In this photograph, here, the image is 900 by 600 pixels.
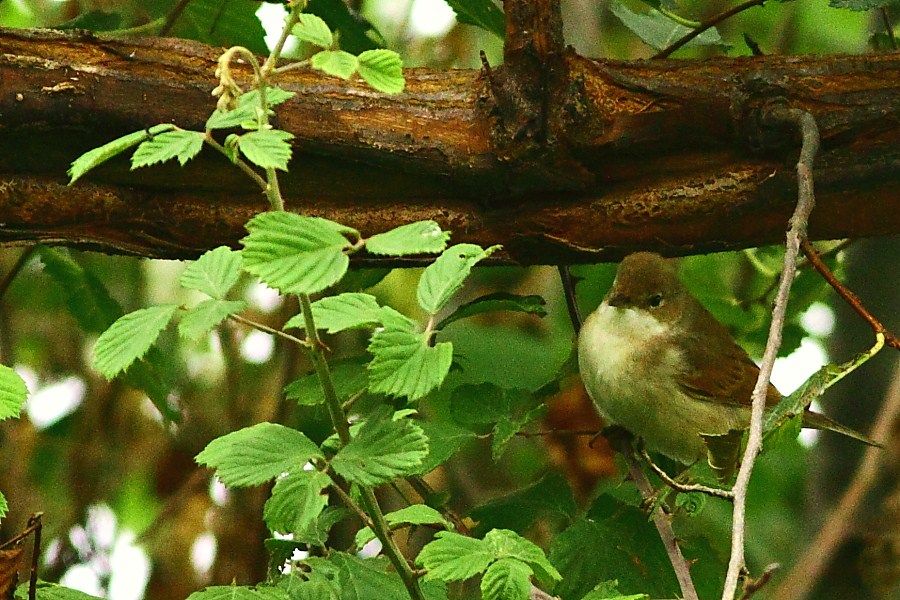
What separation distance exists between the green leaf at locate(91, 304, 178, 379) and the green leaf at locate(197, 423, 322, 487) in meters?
0.15

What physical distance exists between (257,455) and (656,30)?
5.47ft

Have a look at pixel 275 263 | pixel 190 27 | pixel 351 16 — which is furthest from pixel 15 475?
pixel 275 263

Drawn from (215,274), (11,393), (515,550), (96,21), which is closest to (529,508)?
(515,550)

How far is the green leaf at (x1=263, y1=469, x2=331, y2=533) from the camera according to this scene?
1.41m

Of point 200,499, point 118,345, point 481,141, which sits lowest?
point 200,499

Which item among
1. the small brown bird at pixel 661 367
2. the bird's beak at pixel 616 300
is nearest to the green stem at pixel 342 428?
the small brown bird at pixel 661 367

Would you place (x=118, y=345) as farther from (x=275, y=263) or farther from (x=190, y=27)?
(x=190, y=27)

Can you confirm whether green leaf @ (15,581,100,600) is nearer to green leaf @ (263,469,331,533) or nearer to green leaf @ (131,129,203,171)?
green leaf @ (263,469,331,533)

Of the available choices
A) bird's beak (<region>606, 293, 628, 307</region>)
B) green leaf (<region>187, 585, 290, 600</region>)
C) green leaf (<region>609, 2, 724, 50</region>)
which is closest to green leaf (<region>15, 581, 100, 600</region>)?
green leaf (<region>187, 585, 290, 600</region>)

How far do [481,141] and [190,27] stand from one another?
91 cm

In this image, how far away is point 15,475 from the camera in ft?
12.4

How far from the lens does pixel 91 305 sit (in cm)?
262

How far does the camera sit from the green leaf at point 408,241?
1.39m

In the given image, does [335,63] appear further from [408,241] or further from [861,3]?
[861,3]
